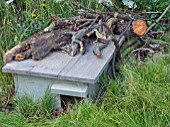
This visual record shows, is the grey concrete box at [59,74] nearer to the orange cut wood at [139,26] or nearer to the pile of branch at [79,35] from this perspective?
the pile of branch at [79,35]

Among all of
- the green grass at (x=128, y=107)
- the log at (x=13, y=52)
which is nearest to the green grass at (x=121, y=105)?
the green grass at (x=128, y=107)

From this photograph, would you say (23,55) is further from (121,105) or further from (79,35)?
(121,105)

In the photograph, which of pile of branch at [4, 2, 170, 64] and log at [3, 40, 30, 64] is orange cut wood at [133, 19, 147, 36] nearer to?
pile of branch at [4, 2, 170, 64]

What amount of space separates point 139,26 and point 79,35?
56cm

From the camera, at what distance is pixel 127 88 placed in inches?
109

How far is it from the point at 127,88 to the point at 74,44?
24.7 inches

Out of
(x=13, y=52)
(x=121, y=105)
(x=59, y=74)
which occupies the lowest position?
(x=121, y=105)

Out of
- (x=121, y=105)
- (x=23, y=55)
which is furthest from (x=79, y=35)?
(x=121, y=105)

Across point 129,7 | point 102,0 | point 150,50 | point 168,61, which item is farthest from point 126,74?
point 129,7

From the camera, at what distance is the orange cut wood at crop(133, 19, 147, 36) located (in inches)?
127

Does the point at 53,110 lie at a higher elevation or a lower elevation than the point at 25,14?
lower

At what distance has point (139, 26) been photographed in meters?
3.28

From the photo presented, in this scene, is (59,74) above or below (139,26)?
below

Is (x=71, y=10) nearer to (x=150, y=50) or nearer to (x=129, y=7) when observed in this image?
(x=129, y=7)
